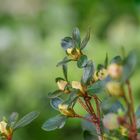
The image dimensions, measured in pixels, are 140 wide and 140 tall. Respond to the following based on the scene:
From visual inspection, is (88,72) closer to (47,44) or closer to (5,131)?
(5,131)

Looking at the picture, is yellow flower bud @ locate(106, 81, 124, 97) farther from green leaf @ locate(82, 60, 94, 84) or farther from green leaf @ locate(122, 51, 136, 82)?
green leaf @ locate(82, 60, 94, 84)

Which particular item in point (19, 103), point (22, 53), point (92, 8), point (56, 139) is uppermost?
point (92, 8)

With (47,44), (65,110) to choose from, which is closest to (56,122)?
(65,110)

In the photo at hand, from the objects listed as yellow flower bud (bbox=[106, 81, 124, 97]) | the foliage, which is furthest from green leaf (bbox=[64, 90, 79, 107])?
yellow flower bud (bbox=[106, 81, 124, 97])

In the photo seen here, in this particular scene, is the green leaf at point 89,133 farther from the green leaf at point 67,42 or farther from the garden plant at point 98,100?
the green leaf at point 67,42

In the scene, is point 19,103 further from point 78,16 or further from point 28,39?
point 78,16

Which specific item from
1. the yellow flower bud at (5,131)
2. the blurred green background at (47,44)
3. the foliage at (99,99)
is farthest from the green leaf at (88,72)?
the blurred green background at (47,44)

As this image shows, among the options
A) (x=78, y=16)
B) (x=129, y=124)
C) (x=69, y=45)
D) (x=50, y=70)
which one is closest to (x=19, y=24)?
(x=78, y=16)
